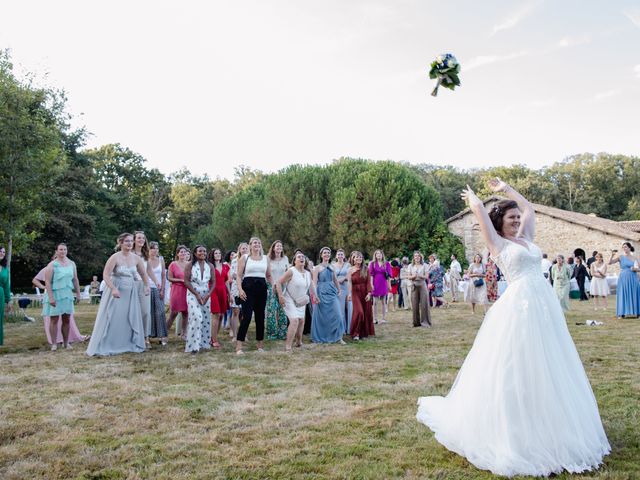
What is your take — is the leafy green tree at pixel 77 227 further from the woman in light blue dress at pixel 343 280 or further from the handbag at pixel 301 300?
the handbag at pixel 301 300

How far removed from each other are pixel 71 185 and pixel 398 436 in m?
39.7

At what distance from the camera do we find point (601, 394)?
6.02 metres

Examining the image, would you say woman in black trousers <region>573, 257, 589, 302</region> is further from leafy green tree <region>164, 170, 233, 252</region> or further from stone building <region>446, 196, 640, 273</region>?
leafy green tree <region>164, 170, 233, 252</region>

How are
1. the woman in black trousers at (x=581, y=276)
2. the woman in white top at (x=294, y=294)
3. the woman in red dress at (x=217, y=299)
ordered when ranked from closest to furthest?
1. the woman in white top at (x=294, y=294)
2. the woman in red dress at (x=217, y=299)
3. the woman in black trousers at (x=581, y=276)

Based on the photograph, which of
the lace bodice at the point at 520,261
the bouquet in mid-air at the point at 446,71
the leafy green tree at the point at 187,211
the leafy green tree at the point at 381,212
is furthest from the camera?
the leafy green tree at the point at 187,211

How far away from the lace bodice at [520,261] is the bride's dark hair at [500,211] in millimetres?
229

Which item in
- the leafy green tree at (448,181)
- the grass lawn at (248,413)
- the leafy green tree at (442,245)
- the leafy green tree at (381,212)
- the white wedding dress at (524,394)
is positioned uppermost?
the leafy green tree at (448,181)

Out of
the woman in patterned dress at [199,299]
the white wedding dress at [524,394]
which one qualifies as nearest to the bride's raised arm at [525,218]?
the white wedding dress at [524,394]

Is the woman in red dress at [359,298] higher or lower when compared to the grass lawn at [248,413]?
higher

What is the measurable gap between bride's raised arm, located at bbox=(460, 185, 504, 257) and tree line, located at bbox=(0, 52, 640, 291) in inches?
591

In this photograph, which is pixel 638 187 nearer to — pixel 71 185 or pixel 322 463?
pixel 71 185

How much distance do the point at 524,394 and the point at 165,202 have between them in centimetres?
6118

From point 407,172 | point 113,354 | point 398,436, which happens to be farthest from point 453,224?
point 398,436

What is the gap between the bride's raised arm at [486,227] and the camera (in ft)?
13.9
